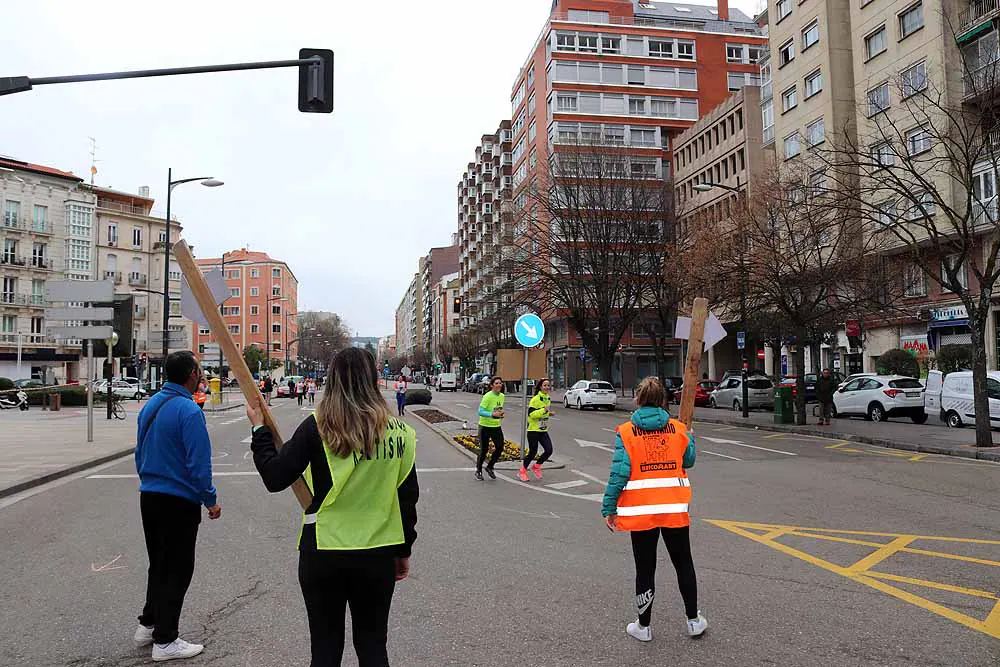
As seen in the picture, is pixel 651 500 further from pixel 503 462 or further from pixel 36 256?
pixel 36 256

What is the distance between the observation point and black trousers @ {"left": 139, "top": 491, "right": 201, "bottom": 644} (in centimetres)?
433

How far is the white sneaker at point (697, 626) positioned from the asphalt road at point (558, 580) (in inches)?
3.5

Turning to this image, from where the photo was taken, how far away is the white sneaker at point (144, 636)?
4539mm

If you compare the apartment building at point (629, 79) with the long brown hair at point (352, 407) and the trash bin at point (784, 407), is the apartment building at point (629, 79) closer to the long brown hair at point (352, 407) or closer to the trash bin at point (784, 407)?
the trash bin at point (784, 407)

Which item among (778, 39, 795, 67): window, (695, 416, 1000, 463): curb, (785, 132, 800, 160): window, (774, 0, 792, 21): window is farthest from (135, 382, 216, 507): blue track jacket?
(774, 0, 792, 21): window

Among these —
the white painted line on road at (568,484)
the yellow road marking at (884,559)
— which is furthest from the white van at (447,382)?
the yellow road marking at (884,559)

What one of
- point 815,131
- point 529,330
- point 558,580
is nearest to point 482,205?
point 815,131

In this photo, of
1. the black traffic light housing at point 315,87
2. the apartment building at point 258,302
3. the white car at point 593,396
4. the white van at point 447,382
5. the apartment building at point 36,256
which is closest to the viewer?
the black traffic light housing at point 315,87

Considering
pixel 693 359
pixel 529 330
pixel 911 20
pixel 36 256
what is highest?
pixel 911 20

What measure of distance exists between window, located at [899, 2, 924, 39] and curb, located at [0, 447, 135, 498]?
33.0 m

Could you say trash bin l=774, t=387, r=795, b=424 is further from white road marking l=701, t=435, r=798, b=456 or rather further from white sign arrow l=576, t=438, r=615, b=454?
white sign arrow l=576, t=438, r=615, b=454

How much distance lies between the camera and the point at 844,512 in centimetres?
902

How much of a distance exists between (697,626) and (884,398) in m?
22.3

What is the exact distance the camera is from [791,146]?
4081cm
